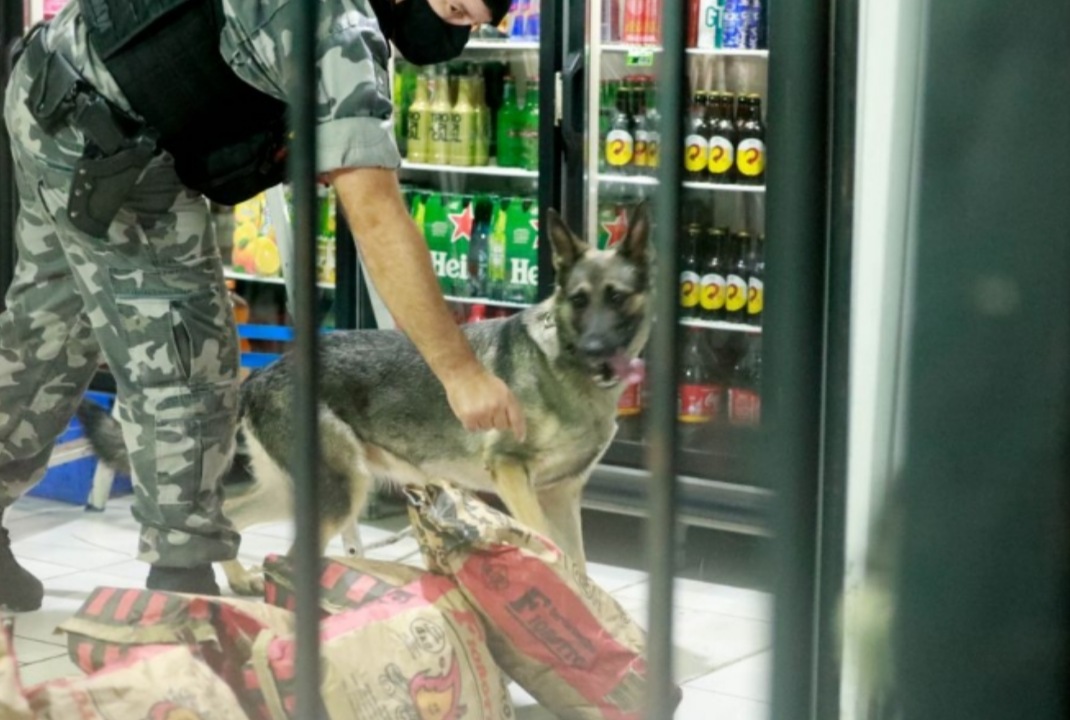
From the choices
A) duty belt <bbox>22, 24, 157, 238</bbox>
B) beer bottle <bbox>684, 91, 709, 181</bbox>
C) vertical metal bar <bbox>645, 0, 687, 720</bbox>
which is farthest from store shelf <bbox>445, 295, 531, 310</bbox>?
vertical metal bar <bbox>645, 0, 687, 720</bbox>

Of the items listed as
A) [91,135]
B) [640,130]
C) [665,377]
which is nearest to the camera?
[665,377]

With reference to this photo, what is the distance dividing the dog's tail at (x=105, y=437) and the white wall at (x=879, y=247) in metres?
2.96

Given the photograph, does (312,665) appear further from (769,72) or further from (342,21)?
(342,21)

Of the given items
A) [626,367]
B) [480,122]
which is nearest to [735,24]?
[480,122]

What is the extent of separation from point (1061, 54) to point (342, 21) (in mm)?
1716

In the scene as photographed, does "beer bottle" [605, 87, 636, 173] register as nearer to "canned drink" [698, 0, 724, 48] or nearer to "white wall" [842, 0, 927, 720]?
"canned drink" [698, 0, 724, 48]

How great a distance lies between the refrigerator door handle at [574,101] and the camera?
430cm

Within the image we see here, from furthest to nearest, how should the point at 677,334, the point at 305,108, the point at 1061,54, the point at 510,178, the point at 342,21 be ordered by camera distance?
1. the point at 510,178
2. the point at 342,21
3. the point at 305,108
4. the point at 677,334
5. the point at 1061,54

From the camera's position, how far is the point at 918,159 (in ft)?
2.58

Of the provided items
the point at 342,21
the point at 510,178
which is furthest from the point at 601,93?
the point at 342,21

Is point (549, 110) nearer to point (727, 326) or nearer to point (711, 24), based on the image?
point (711, 24)

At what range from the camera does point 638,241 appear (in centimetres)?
342

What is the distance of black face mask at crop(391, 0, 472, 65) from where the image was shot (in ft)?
8.82

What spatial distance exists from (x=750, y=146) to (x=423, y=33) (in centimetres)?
185
